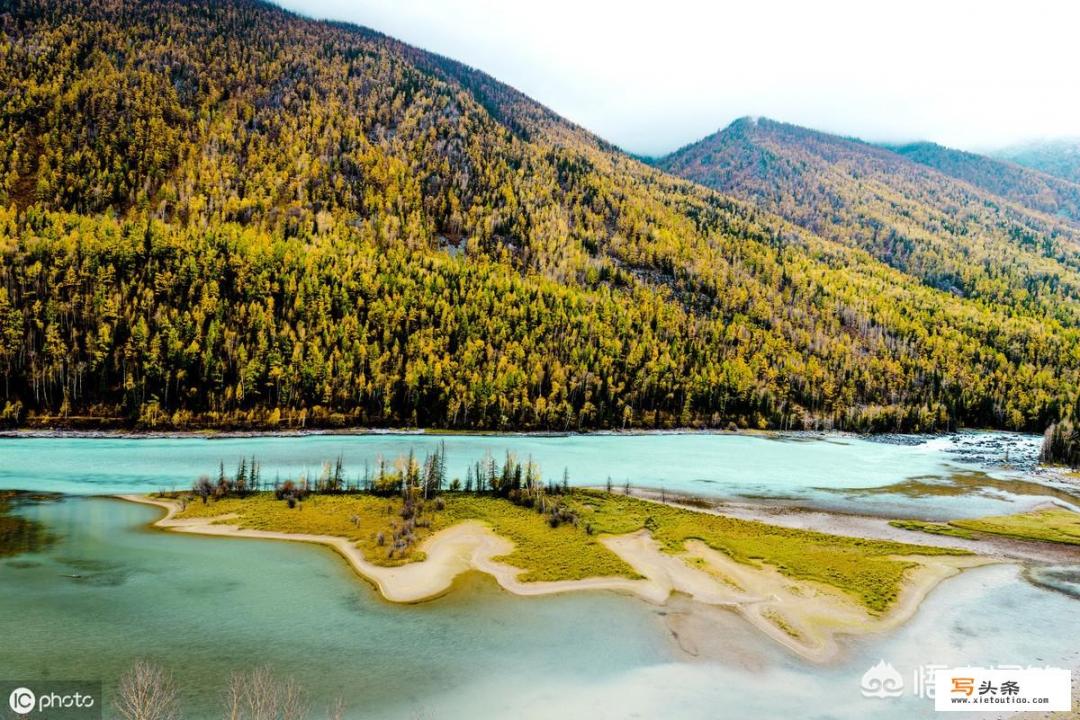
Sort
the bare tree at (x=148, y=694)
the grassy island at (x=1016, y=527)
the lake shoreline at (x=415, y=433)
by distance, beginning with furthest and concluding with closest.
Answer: the lake shoreline at (x=415, y=433) → the grassy island at (x=1016, y=527) → the bare tree at (x=148, y=694)

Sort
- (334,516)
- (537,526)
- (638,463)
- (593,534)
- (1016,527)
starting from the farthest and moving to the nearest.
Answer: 1. (638,463)
2. (1016,527)
3. (334,516)
4. (537,526)
5. (593,534)

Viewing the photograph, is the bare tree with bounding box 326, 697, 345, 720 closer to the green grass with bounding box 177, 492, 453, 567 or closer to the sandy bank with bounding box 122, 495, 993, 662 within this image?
the sandy bank with bounding box 122, 495, 993, 662

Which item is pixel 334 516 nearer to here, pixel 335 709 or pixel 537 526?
pixel 537 526

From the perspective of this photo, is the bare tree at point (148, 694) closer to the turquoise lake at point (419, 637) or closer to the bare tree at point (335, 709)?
the turquoise lake at point (419, 637)

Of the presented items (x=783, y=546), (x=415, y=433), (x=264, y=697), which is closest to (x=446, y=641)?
(x=264, y=697)

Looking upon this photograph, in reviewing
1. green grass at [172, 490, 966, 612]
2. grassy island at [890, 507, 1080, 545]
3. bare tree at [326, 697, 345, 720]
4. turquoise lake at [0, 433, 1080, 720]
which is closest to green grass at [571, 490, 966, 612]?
green grass at [172, 490, 966, 612]

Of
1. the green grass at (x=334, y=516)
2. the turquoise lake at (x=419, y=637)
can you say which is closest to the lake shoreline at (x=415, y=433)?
the turquoise lake at (x=419, y=637)
